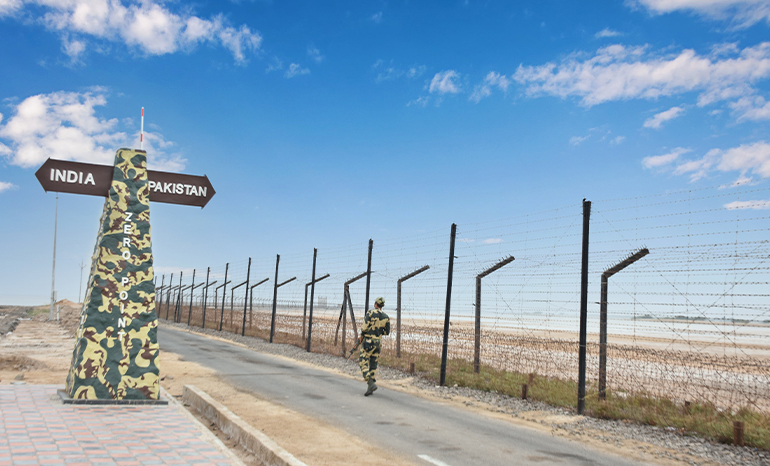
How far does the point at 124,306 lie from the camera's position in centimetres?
815

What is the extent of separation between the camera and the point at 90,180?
8414mm

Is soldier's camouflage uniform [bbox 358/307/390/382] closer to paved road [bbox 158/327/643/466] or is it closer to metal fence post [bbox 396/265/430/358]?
paved road [bbox 158/327/643/466]

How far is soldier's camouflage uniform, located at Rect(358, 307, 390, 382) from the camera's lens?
1073 cm

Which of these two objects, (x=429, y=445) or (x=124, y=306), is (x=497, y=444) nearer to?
(x=429, y=445)

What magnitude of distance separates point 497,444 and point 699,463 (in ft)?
7.88

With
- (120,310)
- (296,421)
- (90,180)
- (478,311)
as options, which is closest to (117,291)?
(120,310)

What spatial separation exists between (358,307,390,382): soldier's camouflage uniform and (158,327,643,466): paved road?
527 mm

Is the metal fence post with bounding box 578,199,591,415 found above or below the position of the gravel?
above

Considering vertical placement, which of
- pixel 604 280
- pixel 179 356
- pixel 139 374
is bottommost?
pixel 179 356

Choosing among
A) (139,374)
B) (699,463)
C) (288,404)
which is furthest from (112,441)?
(699,463)

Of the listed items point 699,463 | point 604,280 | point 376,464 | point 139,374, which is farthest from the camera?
point 604,280

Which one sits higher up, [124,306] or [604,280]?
[604,280]

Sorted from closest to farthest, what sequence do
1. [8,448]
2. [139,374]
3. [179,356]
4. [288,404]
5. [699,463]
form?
[8,448]
[699,463]
[139,374]
[288,404]
[179,356]

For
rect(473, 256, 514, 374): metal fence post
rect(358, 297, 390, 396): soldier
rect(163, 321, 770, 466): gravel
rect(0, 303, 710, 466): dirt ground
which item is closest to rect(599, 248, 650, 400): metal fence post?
rect(163, 321, 770, 466): gravel
